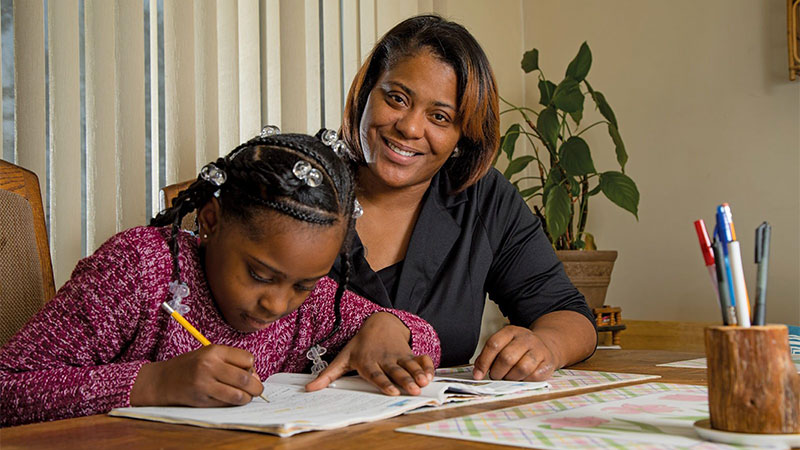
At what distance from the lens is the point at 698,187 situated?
273cm

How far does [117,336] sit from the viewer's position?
1.03m

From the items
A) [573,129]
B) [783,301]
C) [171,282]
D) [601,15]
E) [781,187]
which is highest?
[601,15]

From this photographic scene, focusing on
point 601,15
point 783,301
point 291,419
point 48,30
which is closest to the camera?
point 291,419

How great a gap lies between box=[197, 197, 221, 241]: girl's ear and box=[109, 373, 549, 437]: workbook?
226 millimetres

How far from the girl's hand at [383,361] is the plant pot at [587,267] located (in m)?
1.45

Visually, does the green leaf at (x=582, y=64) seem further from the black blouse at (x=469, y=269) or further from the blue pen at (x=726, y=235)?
the blue pen at (x=726, y=235)

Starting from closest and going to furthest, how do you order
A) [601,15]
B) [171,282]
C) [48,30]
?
[171,282], [48,30], [601,15]

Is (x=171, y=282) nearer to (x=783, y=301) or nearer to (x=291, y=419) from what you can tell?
(x=291, y=419)

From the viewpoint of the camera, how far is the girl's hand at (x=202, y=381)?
86 cm

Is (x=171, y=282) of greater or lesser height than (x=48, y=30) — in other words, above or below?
below

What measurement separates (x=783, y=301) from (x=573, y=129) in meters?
0.99

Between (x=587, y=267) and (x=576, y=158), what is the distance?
1.19 ft

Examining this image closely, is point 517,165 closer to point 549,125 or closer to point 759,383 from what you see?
point 549,125

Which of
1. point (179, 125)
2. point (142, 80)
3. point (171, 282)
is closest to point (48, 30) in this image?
point (142, 80)
